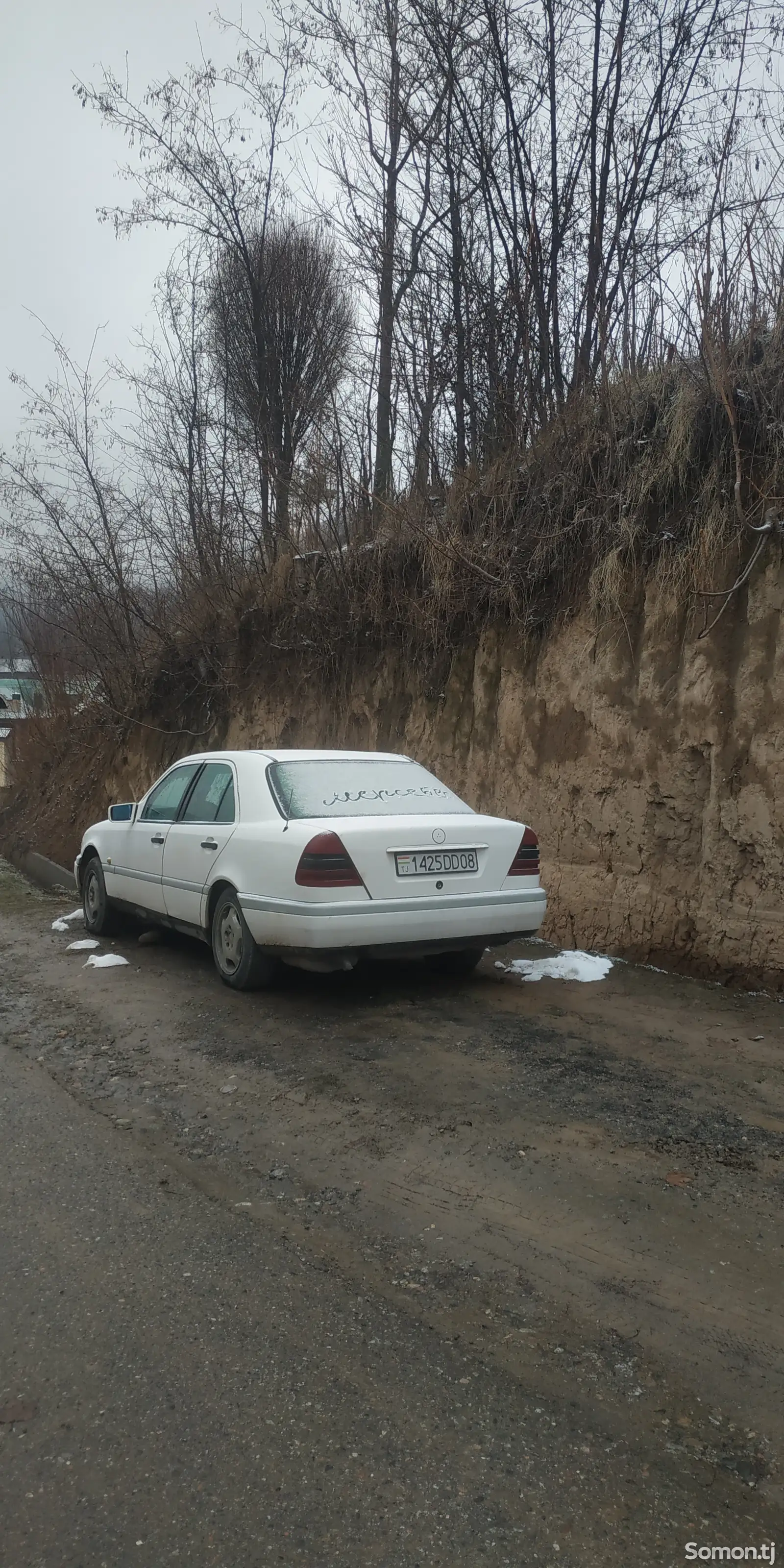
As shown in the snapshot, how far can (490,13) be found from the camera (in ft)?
34.7

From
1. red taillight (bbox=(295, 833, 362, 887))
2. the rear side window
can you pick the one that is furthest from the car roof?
red taillight (bbox=(295, 833, 362, 887))

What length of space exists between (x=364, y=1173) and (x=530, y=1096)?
1050 millimetres

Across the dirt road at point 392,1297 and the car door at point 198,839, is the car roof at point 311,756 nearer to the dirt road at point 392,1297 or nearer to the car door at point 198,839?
the car door at point 198,839

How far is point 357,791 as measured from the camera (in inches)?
273

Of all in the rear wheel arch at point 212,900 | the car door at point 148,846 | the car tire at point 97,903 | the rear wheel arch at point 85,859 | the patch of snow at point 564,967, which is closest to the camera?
the rear wheel arch at point 212,900

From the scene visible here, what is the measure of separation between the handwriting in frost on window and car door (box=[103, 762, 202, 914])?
1628 mm

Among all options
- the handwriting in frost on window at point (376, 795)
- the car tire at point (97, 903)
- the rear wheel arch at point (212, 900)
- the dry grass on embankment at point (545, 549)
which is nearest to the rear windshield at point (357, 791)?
the handwriting in frost on window at point (376, 795)

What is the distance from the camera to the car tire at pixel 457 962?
7156 mm

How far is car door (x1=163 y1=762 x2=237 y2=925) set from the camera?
23.5 ft

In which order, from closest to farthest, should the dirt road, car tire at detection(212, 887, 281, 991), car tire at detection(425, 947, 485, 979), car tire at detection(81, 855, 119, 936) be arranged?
the dirt road → car tire at detection(212, 887, 281, 991) → car tire at detection(425, 947, 485, 979) → car tire at detection(81, 855, 119, 936)

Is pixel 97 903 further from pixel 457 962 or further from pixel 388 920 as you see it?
pixel 388 920

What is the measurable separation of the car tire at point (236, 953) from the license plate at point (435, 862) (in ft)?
3.43

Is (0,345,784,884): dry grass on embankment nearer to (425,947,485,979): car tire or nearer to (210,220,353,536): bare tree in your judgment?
(425,947,485,979): car tire

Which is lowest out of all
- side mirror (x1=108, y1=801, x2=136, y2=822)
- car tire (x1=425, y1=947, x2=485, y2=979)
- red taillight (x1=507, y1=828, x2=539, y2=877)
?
car tire (x1=425, y1=947, x2=485, y2=979)
